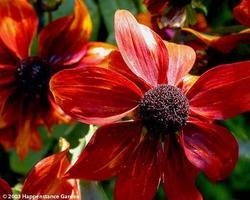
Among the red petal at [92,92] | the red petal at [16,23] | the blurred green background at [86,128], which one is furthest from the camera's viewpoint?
the blurred green background at [86,128]

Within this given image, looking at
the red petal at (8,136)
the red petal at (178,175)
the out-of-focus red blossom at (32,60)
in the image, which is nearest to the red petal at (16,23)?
the out-of-focus red blossom at (32,60)

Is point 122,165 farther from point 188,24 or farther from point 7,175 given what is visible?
point 7,175

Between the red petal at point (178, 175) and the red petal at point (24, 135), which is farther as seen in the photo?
the red petal at point (24, 135)

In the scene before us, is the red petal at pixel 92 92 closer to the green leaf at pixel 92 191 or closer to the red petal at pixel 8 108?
the green leaf at pixel 92 191

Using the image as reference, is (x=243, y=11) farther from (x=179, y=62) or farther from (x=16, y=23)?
(x=16, y=23)

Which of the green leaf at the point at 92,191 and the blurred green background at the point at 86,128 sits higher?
the green leaf at the point at 92,191

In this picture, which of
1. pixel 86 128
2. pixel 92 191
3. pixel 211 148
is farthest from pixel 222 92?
pixel 86 128

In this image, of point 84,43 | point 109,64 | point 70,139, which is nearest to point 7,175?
point 70,139

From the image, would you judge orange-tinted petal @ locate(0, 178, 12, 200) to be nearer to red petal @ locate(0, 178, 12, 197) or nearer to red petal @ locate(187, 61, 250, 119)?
red petal @ locate(0, 178, 12, 197)
